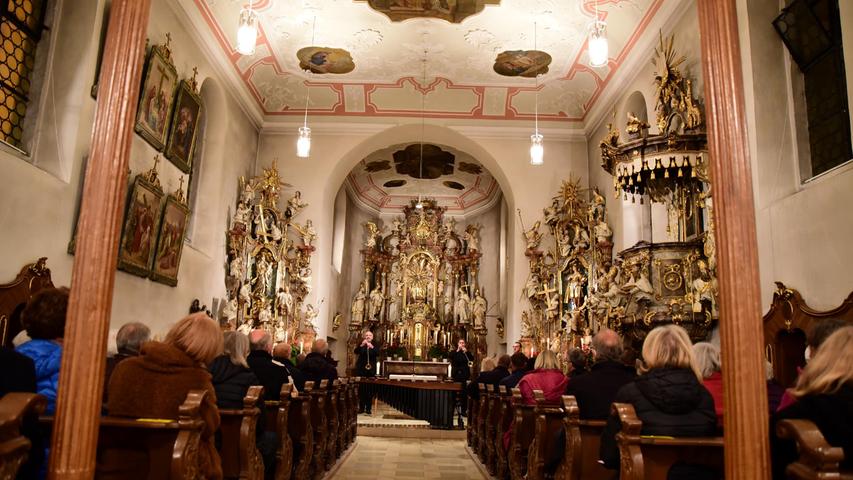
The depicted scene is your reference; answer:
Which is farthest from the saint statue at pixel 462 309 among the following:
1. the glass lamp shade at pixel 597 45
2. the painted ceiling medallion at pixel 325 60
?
the glass lamp shade at pixel 597 45

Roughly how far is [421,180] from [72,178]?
553 inches

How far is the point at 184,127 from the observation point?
9.27 meters

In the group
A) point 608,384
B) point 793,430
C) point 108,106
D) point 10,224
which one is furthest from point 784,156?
point 10,224

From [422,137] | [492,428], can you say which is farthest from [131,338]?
[422,137]

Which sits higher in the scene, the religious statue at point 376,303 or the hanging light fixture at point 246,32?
the hanging light fixture at point 246,32

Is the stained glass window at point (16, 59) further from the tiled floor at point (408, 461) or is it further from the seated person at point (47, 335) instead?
the tiled floor at point (408, 461)

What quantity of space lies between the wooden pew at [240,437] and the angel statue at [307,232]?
8798mm

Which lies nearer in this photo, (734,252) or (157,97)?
(734,252)

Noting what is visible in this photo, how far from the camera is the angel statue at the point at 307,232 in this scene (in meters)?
12.7

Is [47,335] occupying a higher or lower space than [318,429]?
higher

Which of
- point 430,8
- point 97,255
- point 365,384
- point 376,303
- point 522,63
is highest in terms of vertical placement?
point 430,8

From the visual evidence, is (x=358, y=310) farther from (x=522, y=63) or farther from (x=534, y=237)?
(x=522, y=63)

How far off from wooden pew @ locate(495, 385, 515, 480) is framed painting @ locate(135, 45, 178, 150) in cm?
535

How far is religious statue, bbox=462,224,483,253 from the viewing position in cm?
2075
